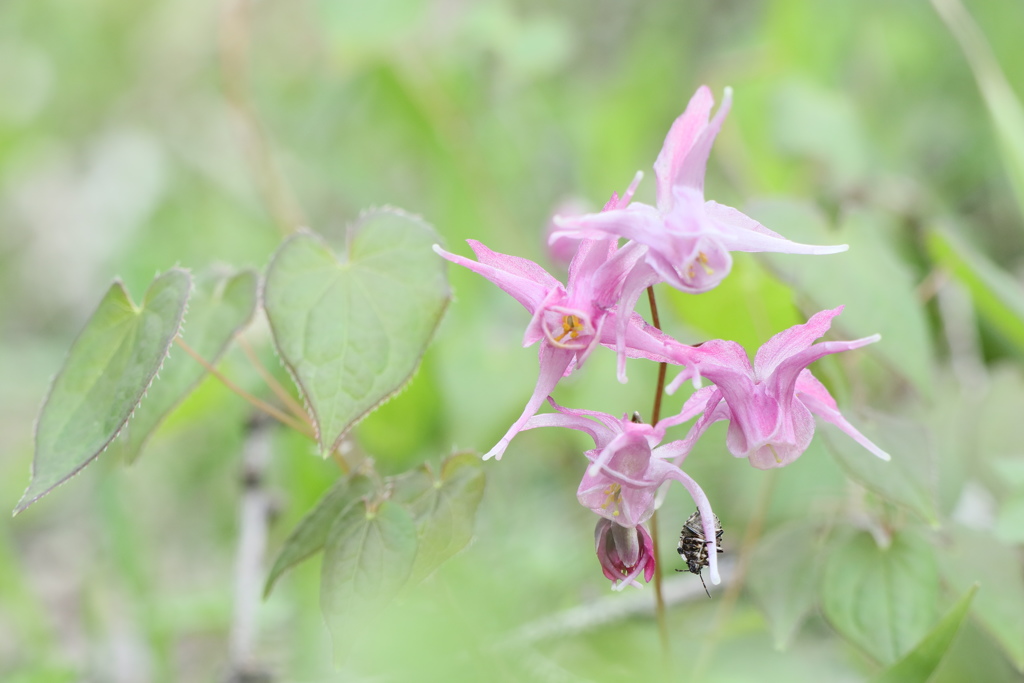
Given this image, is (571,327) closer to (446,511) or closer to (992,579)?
(446,511)

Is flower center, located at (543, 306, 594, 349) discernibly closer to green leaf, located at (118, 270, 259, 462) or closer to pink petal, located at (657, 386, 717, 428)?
pink petal, located at (657, 386, 717, 428)

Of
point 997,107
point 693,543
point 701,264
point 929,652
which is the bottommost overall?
point 929,652

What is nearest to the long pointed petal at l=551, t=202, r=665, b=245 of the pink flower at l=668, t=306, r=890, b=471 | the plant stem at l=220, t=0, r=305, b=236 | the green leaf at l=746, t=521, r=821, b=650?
the pink flower at l=668, t=306, r=890, b=471

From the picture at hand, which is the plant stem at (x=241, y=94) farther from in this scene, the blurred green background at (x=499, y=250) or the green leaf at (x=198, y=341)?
the green leaf at (x=198, y=341)

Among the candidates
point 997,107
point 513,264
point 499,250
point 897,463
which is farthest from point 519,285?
point 499,250

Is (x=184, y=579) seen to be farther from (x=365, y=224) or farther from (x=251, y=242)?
(x=365, y=224)

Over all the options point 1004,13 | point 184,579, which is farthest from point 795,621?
→ point 1004,13

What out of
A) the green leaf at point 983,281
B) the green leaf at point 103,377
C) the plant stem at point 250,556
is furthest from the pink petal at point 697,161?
the plant stem at point 250,556
